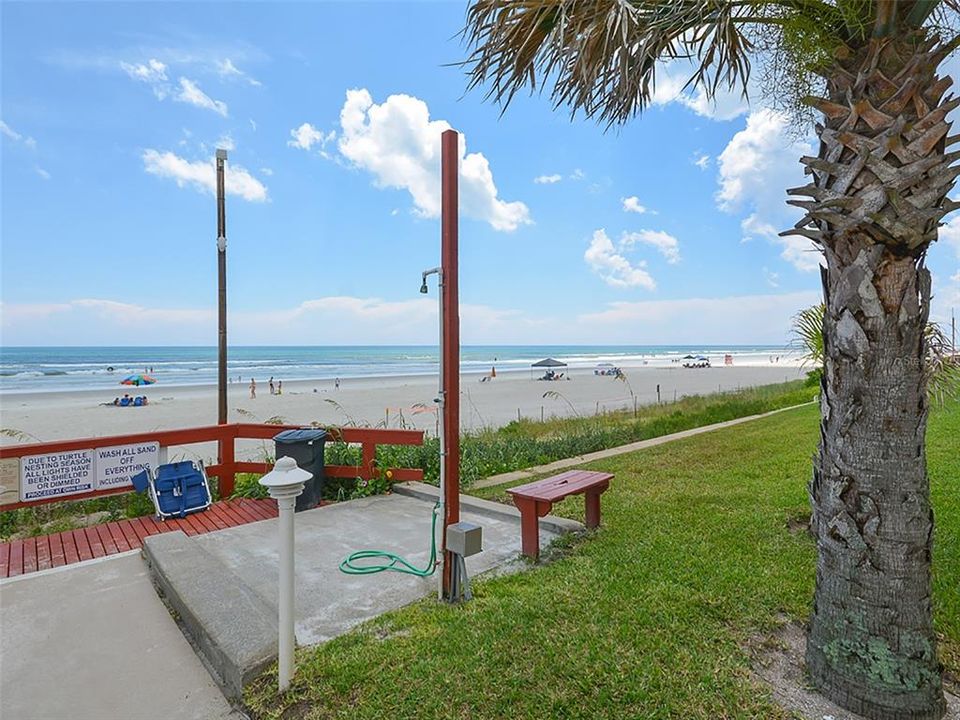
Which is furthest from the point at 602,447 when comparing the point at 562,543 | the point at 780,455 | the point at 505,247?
the point at 505,247

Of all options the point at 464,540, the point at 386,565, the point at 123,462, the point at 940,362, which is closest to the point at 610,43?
the point at 464,540

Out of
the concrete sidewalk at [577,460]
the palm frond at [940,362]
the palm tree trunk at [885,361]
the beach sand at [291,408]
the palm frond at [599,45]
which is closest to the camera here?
the palm tree trunk at [885,361]

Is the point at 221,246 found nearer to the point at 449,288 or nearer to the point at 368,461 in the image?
the point at 368,461

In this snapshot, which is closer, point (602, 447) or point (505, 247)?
point (602, 447)

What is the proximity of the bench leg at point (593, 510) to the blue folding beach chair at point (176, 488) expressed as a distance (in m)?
3.77

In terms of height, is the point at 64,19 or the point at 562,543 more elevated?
the point at 64,19

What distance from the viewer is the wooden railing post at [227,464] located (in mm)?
5469

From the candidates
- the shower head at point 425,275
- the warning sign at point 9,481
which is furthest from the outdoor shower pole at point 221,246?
the shower head at point 425,275

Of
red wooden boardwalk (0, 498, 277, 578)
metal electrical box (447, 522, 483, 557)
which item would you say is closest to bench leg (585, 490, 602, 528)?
metal electrical box (447, 522, 483, 557)

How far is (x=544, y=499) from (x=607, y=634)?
1131 millimetres

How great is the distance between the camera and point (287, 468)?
7.20 ft

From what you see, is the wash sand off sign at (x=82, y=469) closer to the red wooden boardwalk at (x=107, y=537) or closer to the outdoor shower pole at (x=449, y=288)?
the red wooden boardwalk at (x=107, y=537)

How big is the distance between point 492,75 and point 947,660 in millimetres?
3744

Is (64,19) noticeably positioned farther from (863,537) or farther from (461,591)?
(863,537)
